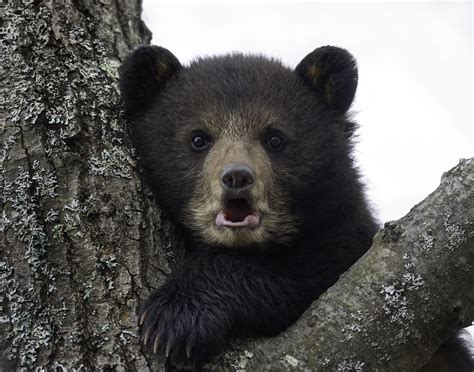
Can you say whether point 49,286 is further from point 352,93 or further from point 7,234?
point 352,93

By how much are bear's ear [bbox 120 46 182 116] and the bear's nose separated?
1.29 meters

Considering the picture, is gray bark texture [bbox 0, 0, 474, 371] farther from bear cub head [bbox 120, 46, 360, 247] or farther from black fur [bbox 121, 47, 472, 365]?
bear cub head [bbox 120, 46, 360, 247]

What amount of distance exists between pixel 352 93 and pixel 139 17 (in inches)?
88.1

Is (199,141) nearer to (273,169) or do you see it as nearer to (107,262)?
(273,169)

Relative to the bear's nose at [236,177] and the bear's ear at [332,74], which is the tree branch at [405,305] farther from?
the bear's ear at [332,74]

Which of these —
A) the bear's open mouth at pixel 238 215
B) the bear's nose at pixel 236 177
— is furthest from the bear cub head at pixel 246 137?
the bear's nose at pixel 236 177

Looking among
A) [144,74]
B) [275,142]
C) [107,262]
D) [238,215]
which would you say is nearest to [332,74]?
[275,142]

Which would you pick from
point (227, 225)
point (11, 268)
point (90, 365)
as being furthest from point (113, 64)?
point (90, 365)

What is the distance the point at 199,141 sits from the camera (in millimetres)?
5207

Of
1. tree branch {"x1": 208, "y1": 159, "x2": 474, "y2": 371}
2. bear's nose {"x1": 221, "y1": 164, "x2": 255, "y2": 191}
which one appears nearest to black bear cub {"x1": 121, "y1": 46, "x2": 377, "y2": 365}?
bear's nose {"x1": 221, "y1": 164, "x2": 255, "y2": 191}

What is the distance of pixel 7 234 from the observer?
3.96m

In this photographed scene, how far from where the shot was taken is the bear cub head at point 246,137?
4820 millimetres

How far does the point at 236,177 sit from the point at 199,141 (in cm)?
92

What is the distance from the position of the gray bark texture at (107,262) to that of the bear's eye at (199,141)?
0.63 meters
